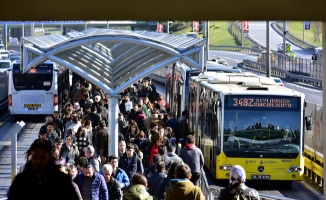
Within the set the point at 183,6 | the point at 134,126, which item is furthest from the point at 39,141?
the point at 134,126

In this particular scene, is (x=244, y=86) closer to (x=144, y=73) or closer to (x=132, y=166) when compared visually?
(x=144, y=73)

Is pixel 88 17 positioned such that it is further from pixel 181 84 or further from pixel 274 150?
pixel 181 84

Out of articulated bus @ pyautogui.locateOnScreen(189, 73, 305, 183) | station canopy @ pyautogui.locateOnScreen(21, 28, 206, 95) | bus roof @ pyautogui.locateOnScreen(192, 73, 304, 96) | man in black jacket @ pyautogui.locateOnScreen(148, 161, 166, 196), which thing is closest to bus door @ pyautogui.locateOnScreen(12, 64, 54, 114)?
bus roof @ pyautogui.locateOnScreen(192, 73, 304, 96)

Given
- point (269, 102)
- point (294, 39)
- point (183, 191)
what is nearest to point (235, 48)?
point (294, 39)

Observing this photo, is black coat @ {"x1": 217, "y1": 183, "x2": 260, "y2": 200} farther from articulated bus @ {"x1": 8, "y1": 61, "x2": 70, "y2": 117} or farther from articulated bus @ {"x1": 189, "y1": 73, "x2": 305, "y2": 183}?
articulated bus @ {"x1": 8, "y1": 61, "x2": 70, "y2": 117}

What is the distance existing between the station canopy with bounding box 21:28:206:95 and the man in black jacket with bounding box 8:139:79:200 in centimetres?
902

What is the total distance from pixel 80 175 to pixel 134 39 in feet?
11.6

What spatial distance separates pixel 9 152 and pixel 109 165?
1806cm

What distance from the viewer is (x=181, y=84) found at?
3416cm

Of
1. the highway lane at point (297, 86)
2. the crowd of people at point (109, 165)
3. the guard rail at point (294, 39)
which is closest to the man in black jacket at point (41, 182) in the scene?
the crowd of people at point (109, 165)

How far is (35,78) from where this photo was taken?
4044 centimetres

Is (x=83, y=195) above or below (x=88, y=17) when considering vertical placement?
below

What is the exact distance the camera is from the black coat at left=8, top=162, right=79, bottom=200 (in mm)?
6840

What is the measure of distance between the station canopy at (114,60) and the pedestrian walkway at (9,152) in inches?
179
